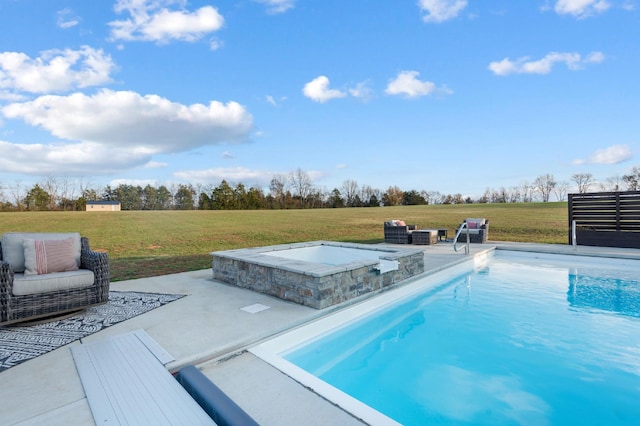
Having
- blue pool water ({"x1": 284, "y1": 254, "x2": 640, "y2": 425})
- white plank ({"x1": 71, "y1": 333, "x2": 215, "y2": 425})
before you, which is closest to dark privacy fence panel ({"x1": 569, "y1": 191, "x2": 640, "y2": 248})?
blue pool water ({"x1": 284, "y1": 254, "x2": 640, "y2": 425})

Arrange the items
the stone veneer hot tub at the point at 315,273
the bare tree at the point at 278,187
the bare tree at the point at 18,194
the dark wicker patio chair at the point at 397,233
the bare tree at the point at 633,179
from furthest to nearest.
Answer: the bare tree at the point at 278,187 < the bare tree at the point at 18,194 < the bare tree at the point at 633,179 < the dark wicker patio chair at the point at 397,233 < the stone veneer hot tub at the point at 315,273

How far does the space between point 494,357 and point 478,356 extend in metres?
0.15

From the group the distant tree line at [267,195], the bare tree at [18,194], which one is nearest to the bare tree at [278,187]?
the distant tree line at [267,195]

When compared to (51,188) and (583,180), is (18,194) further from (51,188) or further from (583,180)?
(583,180)

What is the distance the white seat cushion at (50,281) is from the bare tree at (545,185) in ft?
158

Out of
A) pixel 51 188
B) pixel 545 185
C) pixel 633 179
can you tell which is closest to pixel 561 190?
pixel 545 185

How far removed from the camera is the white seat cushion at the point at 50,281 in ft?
10.9

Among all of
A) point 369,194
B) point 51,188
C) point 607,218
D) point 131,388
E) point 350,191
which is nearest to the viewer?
point 131,388

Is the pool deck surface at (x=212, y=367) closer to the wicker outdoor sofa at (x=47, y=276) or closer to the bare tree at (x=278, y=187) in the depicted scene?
the wicker outdoor sofa at (x=47, y=276)

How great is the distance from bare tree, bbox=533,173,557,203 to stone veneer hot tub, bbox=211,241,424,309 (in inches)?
1730

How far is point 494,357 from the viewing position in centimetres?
319

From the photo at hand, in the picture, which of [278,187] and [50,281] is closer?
[50,281]

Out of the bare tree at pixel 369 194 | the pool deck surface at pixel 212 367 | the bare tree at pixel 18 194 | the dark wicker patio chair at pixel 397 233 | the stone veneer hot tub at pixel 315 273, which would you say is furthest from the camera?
the bare tree at pixel 369 194

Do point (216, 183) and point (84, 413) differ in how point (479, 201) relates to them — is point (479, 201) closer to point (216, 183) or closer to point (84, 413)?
point (216, 183)
